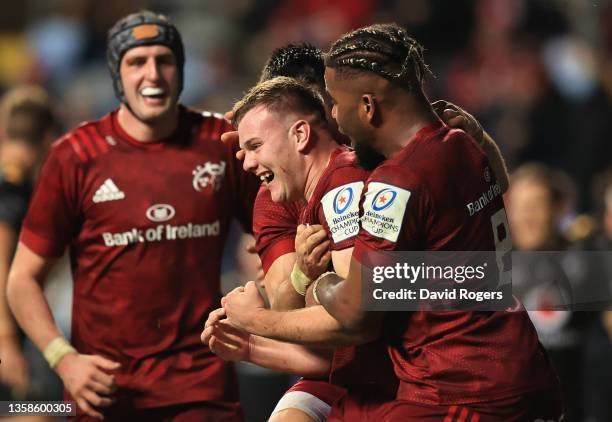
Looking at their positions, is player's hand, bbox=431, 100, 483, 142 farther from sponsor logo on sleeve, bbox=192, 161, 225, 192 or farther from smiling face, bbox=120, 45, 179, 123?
smiling face, bbox=120, 45, 179, 123

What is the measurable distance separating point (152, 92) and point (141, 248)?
2.36ft

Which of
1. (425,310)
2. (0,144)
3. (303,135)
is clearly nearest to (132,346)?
(303,135)

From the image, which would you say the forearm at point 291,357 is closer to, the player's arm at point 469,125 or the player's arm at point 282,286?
the player's arm at point 282,286

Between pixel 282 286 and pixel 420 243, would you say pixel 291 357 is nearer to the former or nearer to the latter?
pixel 282 286

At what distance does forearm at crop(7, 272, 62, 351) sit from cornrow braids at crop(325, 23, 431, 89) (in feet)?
6.93

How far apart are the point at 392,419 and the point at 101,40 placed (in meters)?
8.67

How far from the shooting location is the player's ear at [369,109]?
14.1 ft

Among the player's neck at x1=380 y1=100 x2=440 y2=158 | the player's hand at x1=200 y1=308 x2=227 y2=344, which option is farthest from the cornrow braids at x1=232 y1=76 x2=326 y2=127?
the player's hand at x1=200 y1=308 x2=227 y2=344

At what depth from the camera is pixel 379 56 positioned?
4297 millimetres

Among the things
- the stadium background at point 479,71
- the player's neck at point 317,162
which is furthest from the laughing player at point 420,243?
the stadium background at point 479,71

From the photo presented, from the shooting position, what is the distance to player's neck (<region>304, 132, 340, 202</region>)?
4.79 meters

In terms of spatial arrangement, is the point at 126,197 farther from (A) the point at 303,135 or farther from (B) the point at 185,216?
(A) the point at 303,135

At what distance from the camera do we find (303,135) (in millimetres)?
4777

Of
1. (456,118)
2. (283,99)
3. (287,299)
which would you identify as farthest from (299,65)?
(287,299)
